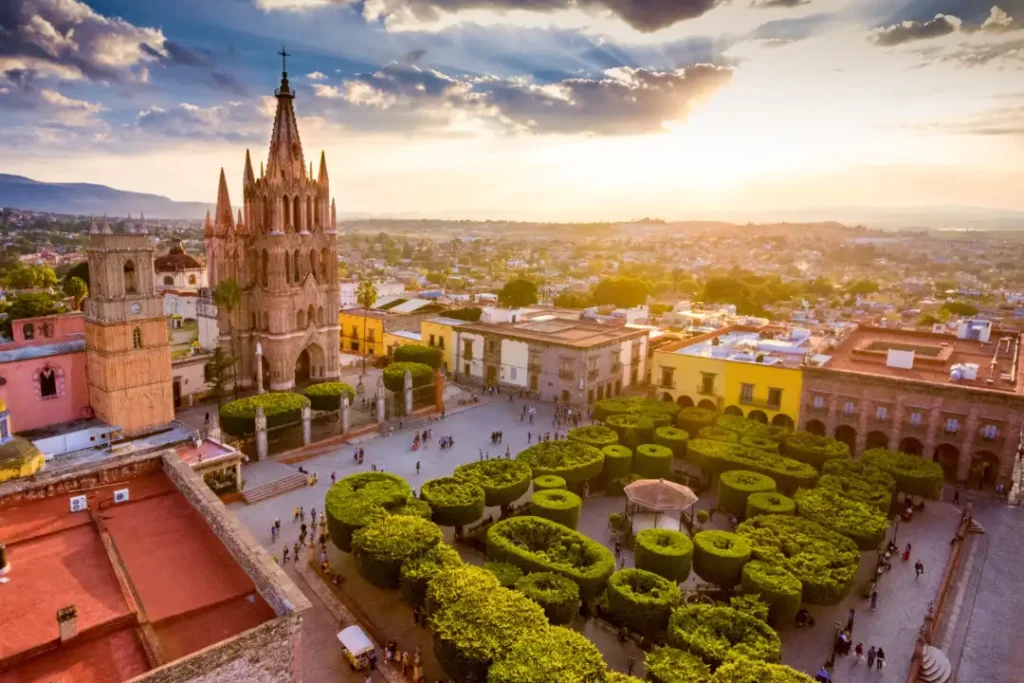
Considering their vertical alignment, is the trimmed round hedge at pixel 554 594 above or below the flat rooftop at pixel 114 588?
below

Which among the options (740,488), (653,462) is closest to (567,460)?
(653,462)

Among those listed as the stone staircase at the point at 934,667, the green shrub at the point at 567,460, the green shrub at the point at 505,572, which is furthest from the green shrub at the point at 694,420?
the green shrub at the point at 505,572

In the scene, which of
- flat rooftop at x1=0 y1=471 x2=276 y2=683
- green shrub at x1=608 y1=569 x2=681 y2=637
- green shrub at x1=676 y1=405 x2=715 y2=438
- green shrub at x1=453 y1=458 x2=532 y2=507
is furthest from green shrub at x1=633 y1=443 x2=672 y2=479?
flat rooftop at x1=0 y1=471 x2=276 y2=683

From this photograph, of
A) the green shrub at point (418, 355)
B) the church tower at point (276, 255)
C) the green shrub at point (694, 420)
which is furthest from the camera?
the green shrub at point (418, 355)

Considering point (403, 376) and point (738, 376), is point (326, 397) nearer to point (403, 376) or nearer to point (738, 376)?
point (403, 376)

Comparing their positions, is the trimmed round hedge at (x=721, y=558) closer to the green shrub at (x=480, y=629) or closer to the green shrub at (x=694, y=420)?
the green shrub at (x=480, y=629)

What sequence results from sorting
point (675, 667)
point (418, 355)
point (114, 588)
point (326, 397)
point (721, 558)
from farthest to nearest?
point (418, 355) < point (326, 397) < point (721, 558) < point (675, 667) < point (114, 588)

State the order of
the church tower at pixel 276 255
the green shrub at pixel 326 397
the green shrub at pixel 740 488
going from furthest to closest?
1. the church tower at pixel 276 255
2. the green shrub at pixel 326 397
3. the green shrub at pixel 740 488
